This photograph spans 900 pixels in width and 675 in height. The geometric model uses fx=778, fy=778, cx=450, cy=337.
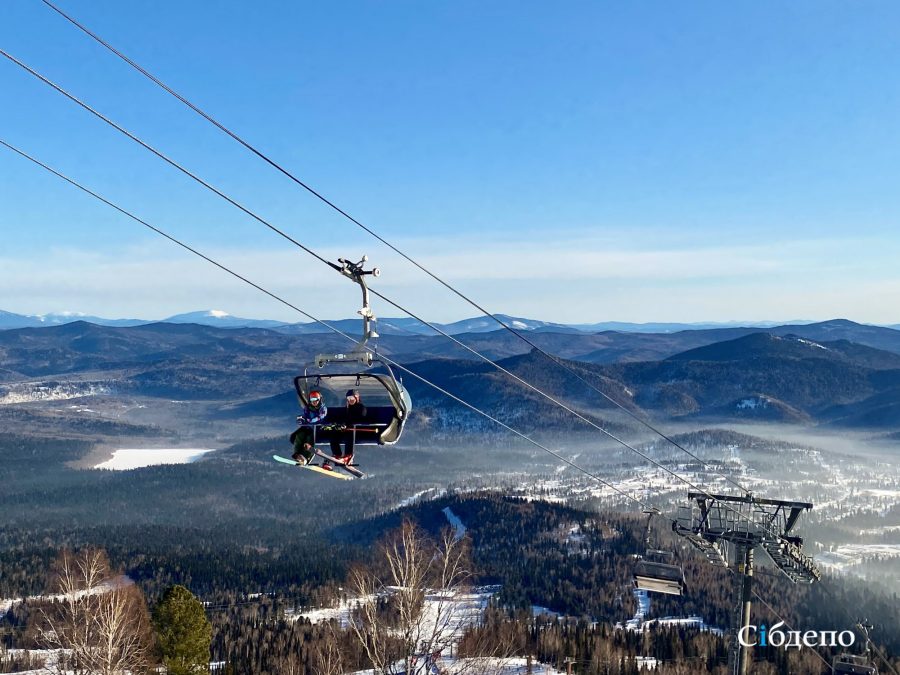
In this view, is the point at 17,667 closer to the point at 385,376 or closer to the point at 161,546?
the point at 385,376

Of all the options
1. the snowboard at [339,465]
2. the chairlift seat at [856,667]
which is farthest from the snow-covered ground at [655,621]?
the snowboard at [339,465]

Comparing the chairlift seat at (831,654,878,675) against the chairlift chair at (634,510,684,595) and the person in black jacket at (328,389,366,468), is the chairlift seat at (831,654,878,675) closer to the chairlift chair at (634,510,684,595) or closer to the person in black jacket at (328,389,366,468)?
the chairlift chair at (634,510,684,595)

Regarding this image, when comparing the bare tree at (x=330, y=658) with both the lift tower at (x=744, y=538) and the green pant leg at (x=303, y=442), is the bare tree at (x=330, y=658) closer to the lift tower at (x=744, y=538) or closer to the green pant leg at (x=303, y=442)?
the green pant leg at (x=303, y=442)

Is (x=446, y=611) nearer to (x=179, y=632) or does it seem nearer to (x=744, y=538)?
(x=179, y=632)

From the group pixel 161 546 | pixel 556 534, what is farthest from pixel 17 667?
pixel 556 534

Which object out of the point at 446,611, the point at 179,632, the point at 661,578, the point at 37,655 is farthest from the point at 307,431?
the point at 446,611
